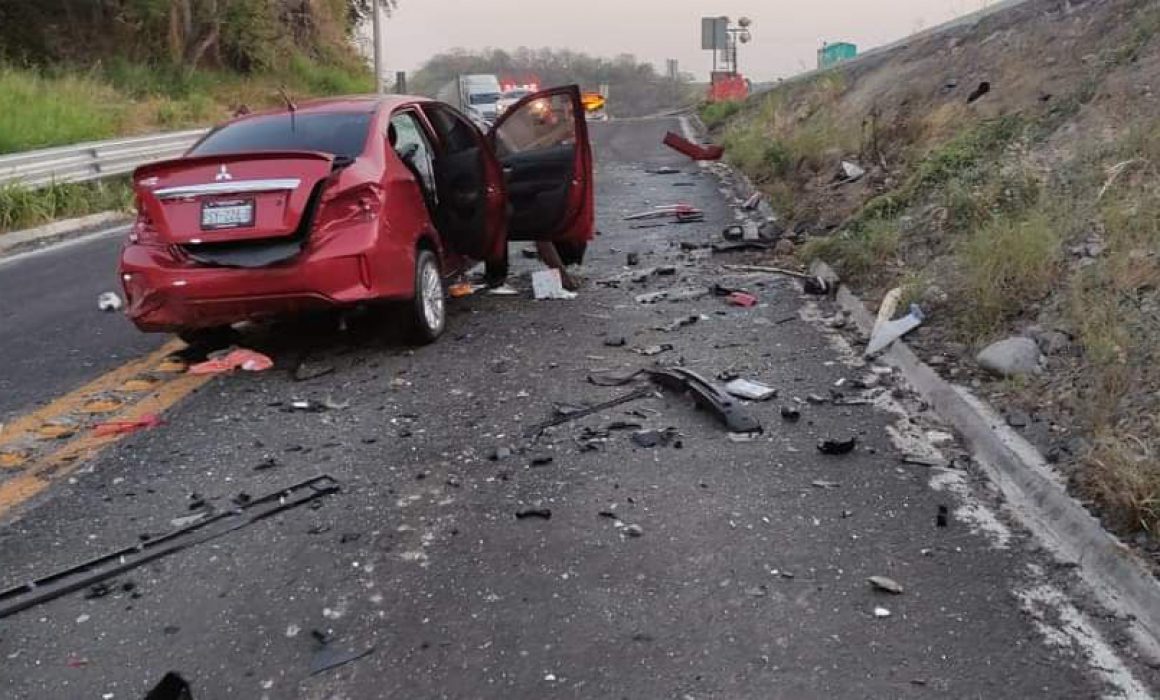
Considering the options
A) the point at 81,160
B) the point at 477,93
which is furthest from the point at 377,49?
the point at 81,160

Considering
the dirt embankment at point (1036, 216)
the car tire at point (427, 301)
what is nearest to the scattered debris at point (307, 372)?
the car tire at point (427, 301)

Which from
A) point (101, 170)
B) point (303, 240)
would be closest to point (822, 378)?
point (303, 240)

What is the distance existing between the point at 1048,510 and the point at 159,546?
341cm

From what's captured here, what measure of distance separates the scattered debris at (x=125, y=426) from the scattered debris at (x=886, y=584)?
3622mm

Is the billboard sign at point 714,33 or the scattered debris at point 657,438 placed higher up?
the billboard sign at point 714,33

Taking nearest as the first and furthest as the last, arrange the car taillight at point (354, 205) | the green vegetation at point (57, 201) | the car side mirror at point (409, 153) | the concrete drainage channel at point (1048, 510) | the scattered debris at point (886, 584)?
the concrete drainage channel at point (1048, 510) < the scattered debris at point (886, 584) < the car taillight at point (354, 205) < the car side mirror at point (409, 153) < the green vegetation at point (57, 201)

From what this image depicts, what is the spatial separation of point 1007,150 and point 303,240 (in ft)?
19.1

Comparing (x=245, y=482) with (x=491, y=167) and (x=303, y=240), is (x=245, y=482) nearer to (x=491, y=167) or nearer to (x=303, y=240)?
(x=303, y=240)

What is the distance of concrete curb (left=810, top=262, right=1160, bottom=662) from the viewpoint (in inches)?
129

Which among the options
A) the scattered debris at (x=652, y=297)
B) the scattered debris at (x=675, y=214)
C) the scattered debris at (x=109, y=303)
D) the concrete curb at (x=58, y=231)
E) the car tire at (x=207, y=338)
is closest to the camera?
the car tire at (x=207, y=338)

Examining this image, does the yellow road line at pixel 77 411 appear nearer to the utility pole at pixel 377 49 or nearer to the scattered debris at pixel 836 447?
the scattered debris at pixel 836 447

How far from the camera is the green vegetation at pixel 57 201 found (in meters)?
12.4

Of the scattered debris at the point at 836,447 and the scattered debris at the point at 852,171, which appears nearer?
the scattered debris at the point at 836,447

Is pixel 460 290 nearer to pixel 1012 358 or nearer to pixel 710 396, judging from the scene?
pixel 710 396
